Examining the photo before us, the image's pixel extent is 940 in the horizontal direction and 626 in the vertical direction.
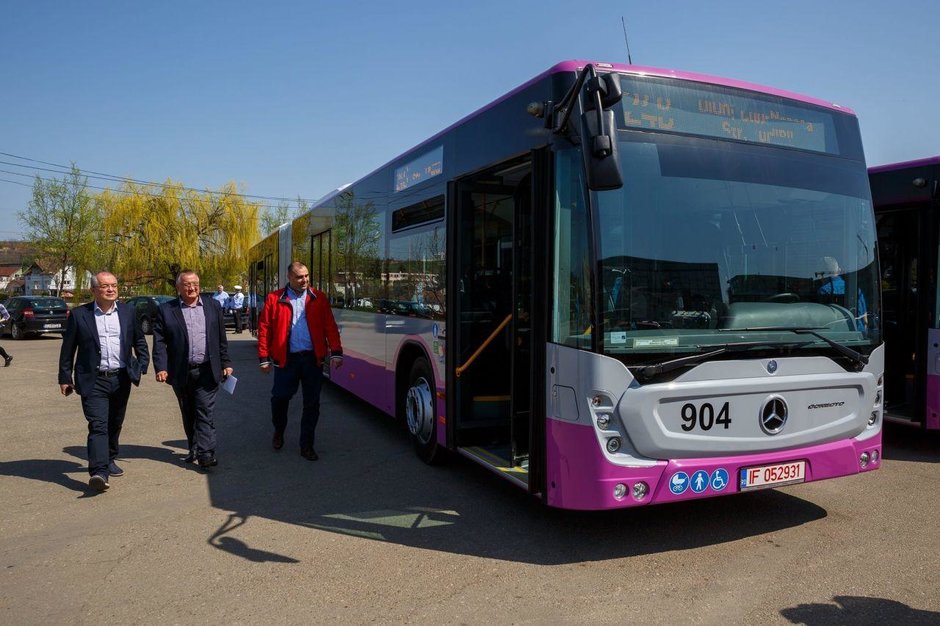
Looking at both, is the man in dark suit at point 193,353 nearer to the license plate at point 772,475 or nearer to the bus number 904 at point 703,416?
the bus number 904 at point 703,416

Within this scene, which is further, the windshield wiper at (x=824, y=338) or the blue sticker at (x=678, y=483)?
the windshield wiper at (x=824, y=338)

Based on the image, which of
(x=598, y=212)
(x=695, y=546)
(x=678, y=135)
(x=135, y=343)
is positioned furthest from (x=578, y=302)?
(x=135, y=343)

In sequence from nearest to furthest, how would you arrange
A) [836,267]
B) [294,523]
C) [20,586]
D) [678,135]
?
1. [20,586]
2. [678,135]
3. [836,267]
4. [294,523]

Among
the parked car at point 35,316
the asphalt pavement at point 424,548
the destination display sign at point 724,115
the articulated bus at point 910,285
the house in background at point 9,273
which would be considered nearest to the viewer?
the asphalt pavement at point 424,548

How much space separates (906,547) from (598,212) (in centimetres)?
291

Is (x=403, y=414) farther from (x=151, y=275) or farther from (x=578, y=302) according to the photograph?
(x=151, y=275)

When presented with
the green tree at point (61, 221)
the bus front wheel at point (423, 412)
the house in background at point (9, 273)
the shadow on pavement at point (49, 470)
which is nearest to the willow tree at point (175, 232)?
the green tree at point (61, 221)

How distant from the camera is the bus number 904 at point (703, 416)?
4.24 m

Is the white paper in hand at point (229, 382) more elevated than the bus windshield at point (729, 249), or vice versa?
the bus windshield at point (729, 249)

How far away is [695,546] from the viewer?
15.2 ft

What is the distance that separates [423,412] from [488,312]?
3.99ft

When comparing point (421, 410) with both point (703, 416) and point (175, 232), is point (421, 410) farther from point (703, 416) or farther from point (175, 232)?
point (175, 232)

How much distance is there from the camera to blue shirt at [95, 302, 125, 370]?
240 inches

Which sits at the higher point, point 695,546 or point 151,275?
point 151,275
